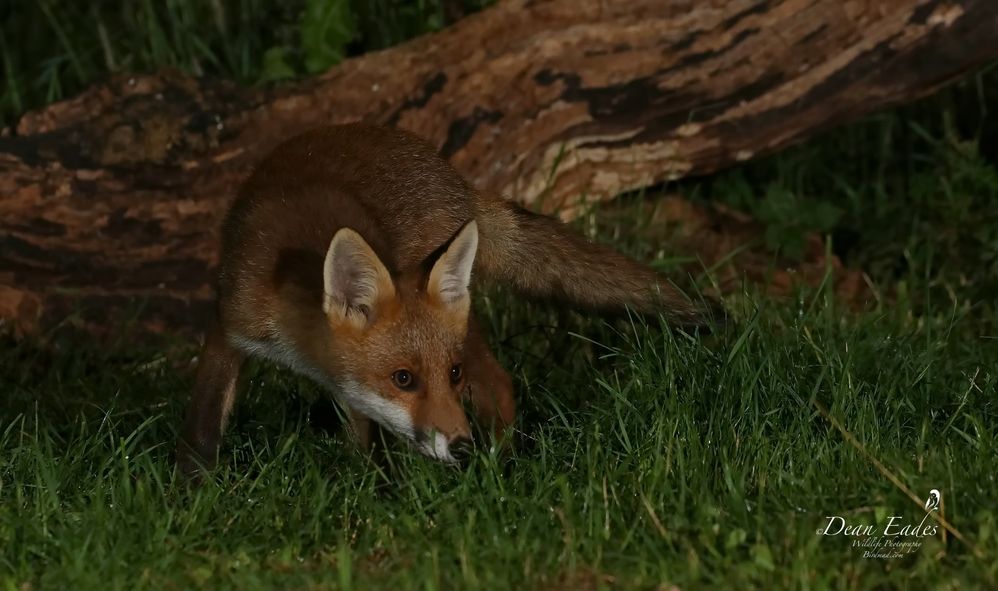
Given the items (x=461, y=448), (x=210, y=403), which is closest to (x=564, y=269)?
(x=461, y=448)

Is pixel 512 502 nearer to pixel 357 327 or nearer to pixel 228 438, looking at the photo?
pixel 357 327

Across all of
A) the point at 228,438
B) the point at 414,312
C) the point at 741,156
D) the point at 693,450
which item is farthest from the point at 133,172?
the point at 693,450

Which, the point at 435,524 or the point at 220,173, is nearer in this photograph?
the point at 435,524

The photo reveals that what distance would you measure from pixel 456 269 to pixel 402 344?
12.2 inches

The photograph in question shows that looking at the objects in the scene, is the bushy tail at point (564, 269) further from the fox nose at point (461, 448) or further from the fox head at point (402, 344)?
the fox nose at point (461, 448)

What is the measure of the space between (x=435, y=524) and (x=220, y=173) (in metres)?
2.94

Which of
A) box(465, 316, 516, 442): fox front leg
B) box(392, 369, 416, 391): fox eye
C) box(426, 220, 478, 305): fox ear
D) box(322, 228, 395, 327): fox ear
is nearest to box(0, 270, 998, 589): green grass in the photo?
box(465, 316, 516, 442): fox front leg

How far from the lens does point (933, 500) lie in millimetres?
3703

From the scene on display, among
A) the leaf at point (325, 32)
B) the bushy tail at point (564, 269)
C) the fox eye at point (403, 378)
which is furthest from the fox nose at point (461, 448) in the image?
the leaf at point (325, 32)

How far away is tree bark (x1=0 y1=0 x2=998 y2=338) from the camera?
628 centimetres

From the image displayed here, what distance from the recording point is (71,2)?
28.0 ft

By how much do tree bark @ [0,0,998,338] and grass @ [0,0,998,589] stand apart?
1.06ft

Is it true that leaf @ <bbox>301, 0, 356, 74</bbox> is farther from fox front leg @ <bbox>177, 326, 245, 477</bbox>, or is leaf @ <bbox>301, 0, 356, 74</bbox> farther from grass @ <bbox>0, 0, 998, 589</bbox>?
fox front leg @ <bbox>177, 326, 245, 477</bbox>

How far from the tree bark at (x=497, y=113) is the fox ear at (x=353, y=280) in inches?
79.8
